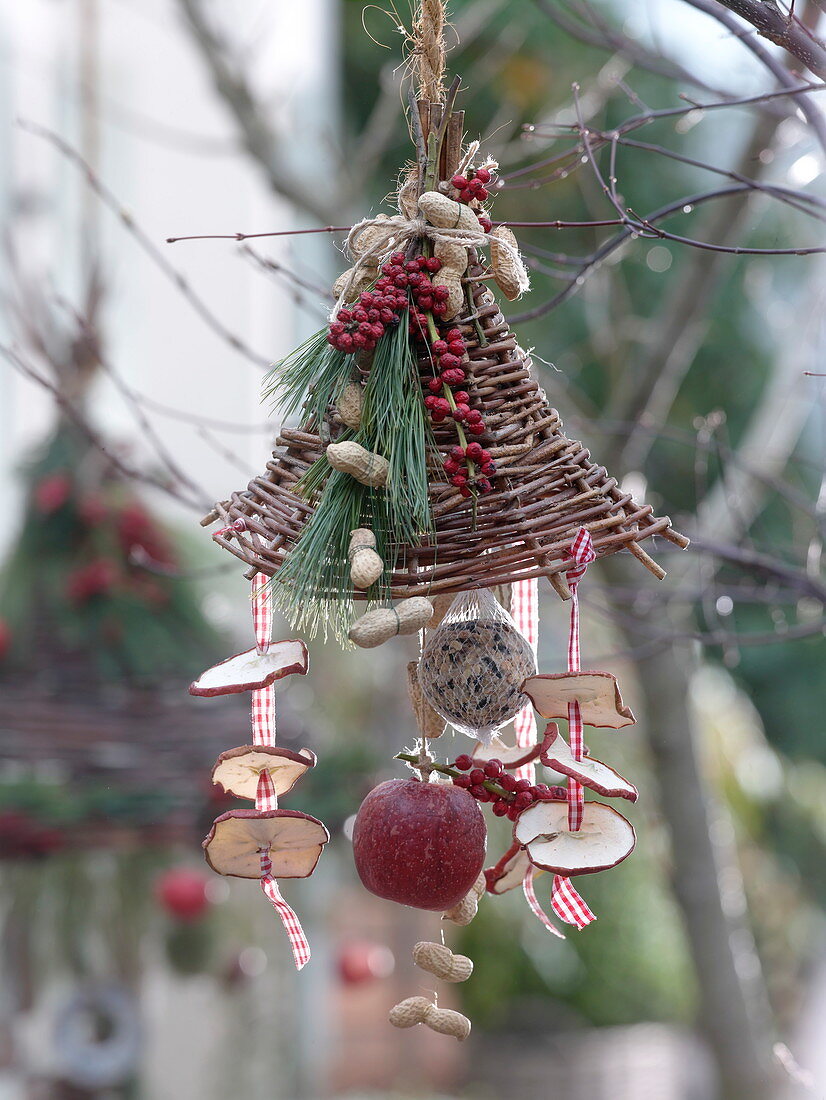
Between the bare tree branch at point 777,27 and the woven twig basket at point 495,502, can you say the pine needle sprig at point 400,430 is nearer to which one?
the woven twig basket at point 495,502

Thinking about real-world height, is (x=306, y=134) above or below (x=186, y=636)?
above

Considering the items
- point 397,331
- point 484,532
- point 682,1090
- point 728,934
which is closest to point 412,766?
point 484,532

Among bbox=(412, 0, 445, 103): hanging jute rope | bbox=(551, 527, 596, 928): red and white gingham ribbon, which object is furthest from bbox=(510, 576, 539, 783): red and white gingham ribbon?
bbox=(412, 0, 445, 103): hanging jute rope

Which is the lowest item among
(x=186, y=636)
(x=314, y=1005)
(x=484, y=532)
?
(x=314, y=1005)

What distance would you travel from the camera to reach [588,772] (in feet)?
2.34

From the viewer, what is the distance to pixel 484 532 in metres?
0.72

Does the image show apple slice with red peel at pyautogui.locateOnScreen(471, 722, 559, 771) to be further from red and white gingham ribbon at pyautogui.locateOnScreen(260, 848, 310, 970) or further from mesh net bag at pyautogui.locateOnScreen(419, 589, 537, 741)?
red and white gingham ribbon at pyautogui.locateOnScreen(260, 848, 310, 970)

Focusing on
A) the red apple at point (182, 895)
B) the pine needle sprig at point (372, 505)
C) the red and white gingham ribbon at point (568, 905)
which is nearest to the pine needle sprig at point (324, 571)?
the pine needle sprig at point (372, 505)

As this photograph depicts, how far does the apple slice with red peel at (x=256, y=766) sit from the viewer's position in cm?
76

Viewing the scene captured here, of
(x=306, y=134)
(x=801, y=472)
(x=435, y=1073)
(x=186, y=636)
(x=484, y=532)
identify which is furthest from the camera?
(x=435, y=1073)

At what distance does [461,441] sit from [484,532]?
0.06 metres

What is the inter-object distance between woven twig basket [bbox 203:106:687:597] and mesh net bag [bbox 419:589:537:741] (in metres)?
0.07

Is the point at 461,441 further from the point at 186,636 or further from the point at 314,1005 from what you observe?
the point at 314,1005

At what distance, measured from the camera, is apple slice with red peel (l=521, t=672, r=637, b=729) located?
0.71 meters
